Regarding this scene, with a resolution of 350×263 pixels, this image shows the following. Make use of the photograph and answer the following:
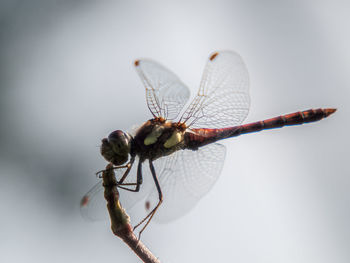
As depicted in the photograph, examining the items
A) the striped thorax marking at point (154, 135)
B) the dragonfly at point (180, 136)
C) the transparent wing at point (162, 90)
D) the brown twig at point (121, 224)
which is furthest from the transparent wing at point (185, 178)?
the brown twig at point (121, 224)

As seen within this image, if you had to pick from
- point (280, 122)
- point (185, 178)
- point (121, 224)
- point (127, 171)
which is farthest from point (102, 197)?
point (280, 122)

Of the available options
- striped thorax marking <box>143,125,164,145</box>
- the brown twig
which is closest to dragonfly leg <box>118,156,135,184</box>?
striped thorax marking <box>143,125,164,145</box>

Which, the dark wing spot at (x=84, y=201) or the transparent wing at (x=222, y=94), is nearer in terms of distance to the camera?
the dark wing spot at (x=84, y=201)

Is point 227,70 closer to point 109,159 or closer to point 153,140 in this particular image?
point 153,140

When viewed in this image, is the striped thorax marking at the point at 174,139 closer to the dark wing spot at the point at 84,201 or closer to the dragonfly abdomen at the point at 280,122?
the dragonfly abdomen at the point at 280,122

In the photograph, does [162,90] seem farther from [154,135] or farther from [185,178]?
[185,178]

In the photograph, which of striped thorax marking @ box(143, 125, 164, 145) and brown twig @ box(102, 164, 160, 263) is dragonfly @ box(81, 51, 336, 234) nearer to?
striped thorax marking @ box(143, 125, 164, 145)

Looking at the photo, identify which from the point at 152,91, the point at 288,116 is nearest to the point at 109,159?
the point at 152,91
